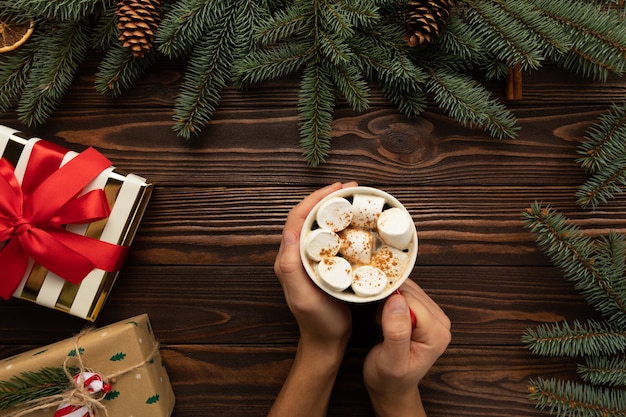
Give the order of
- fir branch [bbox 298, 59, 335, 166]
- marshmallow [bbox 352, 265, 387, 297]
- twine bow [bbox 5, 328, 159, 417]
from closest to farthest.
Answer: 1. marshmallow [bbox 352, 265, 387, 297]
2. twine bow [bbox 5, 328, 159, 417]
3. fir branch [bbox 298, 59, 335, 166]

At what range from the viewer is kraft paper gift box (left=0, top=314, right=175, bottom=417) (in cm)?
86

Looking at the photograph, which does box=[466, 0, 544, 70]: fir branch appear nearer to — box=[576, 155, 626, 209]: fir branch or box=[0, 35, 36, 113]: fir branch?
box=[576, 155, 626, 209]: fir branch

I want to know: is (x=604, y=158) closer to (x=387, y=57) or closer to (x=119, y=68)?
(x=387, y=57)

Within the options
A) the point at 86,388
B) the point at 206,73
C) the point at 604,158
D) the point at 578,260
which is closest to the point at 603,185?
the point at 604,158

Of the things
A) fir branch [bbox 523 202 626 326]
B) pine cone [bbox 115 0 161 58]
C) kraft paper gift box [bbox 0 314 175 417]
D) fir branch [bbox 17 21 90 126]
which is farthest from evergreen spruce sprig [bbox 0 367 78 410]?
fir branch [bbox 523 202 626 326]

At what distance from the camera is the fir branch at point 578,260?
0.91 meters

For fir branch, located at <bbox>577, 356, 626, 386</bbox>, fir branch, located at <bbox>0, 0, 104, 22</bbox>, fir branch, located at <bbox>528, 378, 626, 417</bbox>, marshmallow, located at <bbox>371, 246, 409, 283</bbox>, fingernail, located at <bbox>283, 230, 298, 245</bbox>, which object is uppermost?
fir branch, located at <bbox>0, 0, 104, 22</bbox>

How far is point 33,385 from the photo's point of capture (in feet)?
2.74

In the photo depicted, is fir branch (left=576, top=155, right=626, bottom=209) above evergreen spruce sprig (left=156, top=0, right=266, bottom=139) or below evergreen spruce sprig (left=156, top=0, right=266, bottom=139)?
below

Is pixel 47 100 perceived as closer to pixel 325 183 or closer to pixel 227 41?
pixel 227 41

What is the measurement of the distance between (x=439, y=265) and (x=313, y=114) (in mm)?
440

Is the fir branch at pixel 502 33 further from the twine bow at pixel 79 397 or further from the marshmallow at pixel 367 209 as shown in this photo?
the twine bow at pixel 79 397

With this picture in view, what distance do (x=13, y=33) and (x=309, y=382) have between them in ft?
3.21

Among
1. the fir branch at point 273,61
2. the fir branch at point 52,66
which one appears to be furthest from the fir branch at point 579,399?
the fir branch at point 52,66
